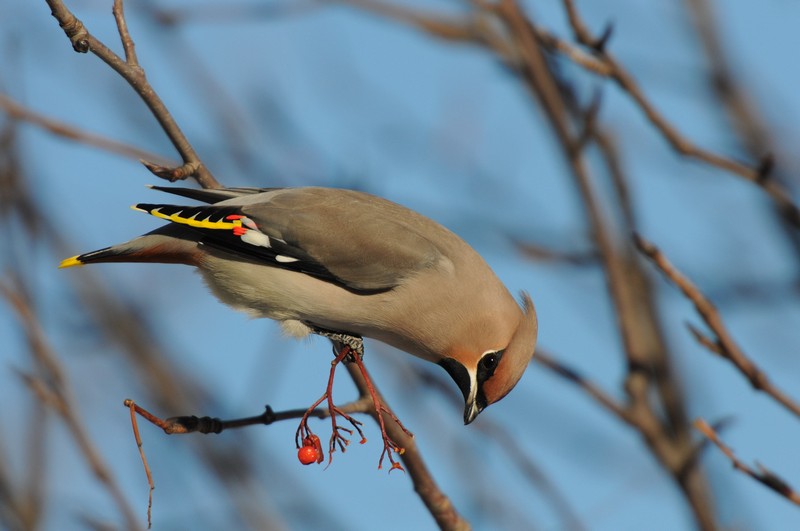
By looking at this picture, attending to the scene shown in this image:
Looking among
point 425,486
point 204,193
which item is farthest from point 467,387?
point 204,193

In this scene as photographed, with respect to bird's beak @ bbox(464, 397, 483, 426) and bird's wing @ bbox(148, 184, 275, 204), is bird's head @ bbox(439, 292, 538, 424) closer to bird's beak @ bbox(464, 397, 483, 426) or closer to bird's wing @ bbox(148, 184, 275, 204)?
bird's beak @ bbox(464, 397, 483, 426)

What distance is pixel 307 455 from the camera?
391cm

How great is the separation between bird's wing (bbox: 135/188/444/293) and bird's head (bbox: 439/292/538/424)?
438mm

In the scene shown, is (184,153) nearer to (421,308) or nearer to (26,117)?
(26,117)

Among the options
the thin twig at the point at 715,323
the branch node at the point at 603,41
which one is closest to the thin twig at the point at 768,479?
the thin twig at the point at 715,323

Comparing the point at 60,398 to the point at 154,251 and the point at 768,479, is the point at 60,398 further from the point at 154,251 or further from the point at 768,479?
the point at 768,479

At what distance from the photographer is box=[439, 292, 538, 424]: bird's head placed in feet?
14.5

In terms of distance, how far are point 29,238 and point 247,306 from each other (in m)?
1.13

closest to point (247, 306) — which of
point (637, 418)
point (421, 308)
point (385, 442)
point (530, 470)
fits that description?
point (421, 308)

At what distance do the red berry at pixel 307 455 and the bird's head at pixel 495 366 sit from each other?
760mm

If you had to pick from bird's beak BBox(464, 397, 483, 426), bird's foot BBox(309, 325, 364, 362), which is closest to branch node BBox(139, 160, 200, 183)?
bird's foot BBox(309, 325, 364, 362)

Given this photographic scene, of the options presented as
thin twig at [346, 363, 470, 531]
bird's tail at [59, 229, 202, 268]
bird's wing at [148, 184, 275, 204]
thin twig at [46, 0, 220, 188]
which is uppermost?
thin twig at [46, 0, 220, 188]

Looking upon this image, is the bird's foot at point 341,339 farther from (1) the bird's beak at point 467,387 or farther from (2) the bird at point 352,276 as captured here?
(1) the bird's beak at point 467,387

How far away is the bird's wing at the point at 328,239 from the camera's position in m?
4.50
